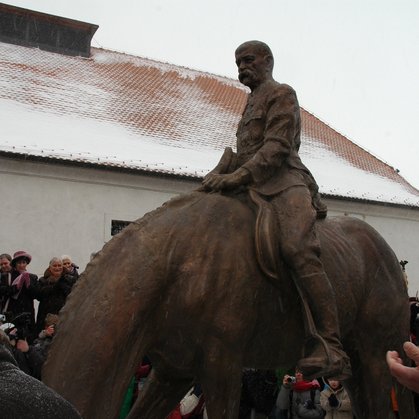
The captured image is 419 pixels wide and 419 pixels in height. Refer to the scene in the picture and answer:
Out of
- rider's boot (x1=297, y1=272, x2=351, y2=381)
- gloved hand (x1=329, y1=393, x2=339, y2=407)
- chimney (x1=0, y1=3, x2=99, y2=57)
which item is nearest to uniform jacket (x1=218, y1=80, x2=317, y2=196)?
rider's boot (x1=297, y1=272, x2=351, y2=381)

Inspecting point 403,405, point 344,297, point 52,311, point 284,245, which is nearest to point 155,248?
point 284,245

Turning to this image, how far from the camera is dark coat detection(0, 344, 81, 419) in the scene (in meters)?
1.59

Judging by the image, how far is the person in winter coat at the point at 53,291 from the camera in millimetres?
8430

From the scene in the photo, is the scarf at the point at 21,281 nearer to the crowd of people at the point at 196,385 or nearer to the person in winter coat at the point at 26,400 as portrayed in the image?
the crowd of people at the point at 196,385

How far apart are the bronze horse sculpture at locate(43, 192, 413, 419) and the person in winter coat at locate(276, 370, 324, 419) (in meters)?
3.28

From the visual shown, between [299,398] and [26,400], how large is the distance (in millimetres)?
7185

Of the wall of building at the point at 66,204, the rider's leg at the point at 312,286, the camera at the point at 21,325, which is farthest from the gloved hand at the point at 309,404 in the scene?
the wall of building at the point at 66,204

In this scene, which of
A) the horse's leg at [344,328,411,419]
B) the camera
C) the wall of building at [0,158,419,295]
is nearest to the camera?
the horse's leg at [344,328,411,419]

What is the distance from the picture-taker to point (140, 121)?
19.8m

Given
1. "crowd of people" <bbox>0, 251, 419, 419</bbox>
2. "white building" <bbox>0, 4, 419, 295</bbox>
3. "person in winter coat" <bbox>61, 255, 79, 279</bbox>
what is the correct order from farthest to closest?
"white building" <bbox>0, 4, 419, 295</bbox> < "person in winter coat" <bbox>61, 255, 79, 279</bbox> < "crowd of people" <bbox>0, 251, 419, 419</bbox>

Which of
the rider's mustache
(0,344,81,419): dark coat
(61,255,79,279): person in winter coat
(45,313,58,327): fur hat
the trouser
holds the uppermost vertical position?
the rider's mustache

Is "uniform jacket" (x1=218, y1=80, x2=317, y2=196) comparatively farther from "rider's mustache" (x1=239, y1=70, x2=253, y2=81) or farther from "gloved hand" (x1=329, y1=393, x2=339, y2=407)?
"gloved hand" (x1=329, y1=393, x2=339, y2=407)

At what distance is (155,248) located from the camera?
4.37 metres

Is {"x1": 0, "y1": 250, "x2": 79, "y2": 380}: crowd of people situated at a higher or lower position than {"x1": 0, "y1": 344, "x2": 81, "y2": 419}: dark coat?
lower
